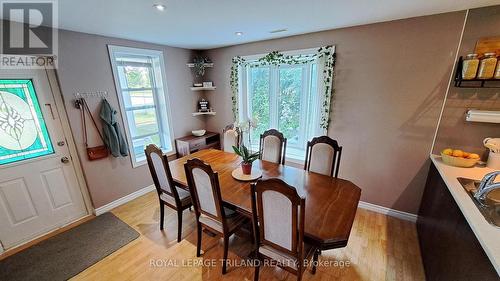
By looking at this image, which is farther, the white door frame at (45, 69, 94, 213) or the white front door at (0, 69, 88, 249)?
the white door frame at (45, 69, 94, 213)

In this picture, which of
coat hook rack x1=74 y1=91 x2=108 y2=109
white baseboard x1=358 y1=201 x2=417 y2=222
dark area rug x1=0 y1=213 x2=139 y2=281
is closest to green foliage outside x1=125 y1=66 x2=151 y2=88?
coat hook rack x1=74 y1=91 x2=108 y2=109

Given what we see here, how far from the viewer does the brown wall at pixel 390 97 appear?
204 centimetres

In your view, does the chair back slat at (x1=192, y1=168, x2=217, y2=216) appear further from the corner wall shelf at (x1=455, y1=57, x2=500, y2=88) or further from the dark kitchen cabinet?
the corner wall shelf at (x1=455, y1=57, x2=500, y2=88)

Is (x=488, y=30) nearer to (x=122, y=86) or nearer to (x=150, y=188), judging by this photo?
(x=122, y=86)

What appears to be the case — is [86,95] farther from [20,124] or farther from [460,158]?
[460,158]

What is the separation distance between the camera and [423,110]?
2.16 metres

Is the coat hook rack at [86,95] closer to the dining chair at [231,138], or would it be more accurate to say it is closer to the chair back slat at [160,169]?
the chair back slat at [160,169]

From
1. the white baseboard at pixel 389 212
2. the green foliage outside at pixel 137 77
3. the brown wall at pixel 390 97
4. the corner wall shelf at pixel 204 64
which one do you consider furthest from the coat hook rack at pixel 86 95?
the white baseboard at pixel 389 212

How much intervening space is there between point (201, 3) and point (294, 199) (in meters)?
1.77

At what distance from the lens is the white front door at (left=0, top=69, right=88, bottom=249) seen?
2062 millimetres

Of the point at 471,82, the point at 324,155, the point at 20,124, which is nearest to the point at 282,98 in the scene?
the point at 324,155

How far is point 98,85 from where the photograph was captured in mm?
2588

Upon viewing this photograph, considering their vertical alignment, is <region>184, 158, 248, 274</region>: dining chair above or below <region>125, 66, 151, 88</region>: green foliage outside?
below

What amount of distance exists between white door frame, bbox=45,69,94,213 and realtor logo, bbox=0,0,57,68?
0.52 feet
